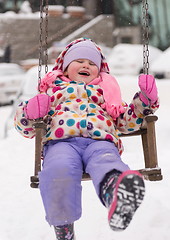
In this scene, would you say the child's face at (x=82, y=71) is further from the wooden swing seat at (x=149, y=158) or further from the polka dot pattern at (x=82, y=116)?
the wooden swing seat at (x=149, y=158)

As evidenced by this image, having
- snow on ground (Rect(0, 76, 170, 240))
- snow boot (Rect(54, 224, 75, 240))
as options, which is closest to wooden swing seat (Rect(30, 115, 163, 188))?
snow boot (Rect(54, 224, 75, 240))

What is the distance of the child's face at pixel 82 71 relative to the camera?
2.49 m

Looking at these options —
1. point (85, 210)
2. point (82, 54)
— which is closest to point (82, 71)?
point (82, 54)

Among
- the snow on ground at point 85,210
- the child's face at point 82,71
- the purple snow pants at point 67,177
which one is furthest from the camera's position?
the snow on ground at point 85,210

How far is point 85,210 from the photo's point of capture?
322cm

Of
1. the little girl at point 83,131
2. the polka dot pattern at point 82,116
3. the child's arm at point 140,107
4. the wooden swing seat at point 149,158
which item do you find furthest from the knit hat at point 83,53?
the wooden swing seat at point 149,158

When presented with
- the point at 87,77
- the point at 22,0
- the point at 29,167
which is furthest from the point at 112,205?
the point at 22,0

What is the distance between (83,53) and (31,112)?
56 cm

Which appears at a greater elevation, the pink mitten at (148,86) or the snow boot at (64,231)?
the pink mitten at (148,86)

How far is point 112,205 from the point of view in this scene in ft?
5.37

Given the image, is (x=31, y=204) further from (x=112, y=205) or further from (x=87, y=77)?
(x=112, y=205)

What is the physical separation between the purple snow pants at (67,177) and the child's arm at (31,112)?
0.26 metres

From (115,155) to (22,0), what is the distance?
49.7 feet

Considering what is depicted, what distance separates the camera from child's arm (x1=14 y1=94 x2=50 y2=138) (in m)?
2.20
